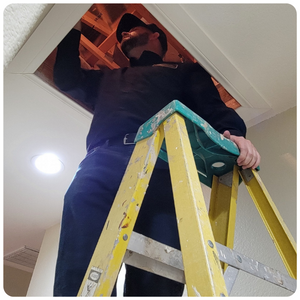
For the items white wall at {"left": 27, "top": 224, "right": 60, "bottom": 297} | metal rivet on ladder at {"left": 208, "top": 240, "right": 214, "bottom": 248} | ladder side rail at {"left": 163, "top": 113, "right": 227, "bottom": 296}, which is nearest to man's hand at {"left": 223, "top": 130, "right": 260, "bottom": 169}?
ladder side rail at {"left": 163, "top": 113, "right": 227, "bottom": 296}

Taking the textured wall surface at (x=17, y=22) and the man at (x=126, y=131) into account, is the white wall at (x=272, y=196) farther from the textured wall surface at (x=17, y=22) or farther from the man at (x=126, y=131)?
the textured wall surface at (x=17, y=22)

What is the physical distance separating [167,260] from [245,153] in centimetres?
33

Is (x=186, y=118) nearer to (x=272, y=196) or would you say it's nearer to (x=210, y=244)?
(x=210, y=244)

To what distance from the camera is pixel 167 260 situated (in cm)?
49

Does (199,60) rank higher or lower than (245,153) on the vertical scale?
higher

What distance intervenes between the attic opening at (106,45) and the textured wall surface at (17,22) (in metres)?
0.29

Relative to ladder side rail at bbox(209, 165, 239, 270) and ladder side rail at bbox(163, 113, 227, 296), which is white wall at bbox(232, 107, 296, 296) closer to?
ladder side rail at bbox(209, 165, 239, 270)

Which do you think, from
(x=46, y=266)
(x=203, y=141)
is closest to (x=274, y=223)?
(x=203, y=141)

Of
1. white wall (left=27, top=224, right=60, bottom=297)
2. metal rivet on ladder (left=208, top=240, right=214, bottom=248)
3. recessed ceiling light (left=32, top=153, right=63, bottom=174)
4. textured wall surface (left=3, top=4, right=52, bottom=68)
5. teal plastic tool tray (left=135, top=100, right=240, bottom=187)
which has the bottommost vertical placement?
white wall (left=27, top=224, right=60, bottom=297)

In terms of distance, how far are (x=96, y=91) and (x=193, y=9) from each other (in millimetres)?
446

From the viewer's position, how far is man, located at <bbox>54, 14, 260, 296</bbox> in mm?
593

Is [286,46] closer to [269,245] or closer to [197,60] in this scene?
[197,60]

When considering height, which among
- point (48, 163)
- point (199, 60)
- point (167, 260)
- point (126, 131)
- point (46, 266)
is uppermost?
point (199, 60)

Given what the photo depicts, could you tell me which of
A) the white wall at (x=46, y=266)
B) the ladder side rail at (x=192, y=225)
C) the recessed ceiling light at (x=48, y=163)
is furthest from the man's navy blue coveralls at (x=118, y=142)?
the white wall at (x=46, y=266)
